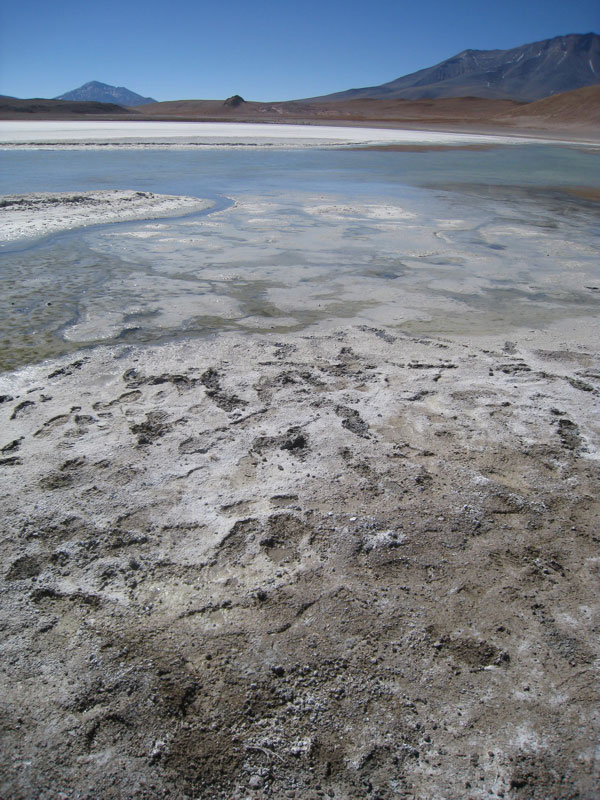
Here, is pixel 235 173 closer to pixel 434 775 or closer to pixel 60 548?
pixel 60 548

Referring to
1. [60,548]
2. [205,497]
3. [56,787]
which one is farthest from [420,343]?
[56,787]

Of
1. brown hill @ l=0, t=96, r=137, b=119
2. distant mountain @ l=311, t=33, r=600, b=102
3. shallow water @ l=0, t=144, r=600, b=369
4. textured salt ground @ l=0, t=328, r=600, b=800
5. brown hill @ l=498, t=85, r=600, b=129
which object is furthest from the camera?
distant mountain @ l=311, t=33, r=600, b=102

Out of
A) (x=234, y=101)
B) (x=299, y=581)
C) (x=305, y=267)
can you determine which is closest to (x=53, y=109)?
(x=234, y=101)

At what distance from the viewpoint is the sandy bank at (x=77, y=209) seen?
6.14 m

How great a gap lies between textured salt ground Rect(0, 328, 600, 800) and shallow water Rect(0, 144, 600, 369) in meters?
0.93

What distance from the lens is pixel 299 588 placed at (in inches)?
61.7

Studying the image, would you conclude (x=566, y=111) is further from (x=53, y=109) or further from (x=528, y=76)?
(x=528, y=76)

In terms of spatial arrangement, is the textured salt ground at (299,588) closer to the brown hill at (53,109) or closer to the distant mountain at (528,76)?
the brown hill at (53,109)

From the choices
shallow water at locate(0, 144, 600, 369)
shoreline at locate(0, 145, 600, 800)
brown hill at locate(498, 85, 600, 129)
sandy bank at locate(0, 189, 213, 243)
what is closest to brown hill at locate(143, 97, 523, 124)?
brown hill at locate(498, 85, 600, 129)

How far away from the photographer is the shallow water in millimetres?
3551

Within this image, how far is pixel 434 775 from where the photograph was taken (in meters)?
1.12

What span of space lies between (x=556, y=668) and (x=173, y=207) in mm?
7488

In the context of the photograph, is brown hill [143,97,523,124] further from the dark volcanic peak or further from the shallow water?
the shallow water

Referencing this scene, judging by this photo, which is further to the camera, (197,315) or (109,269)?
(109,269)
